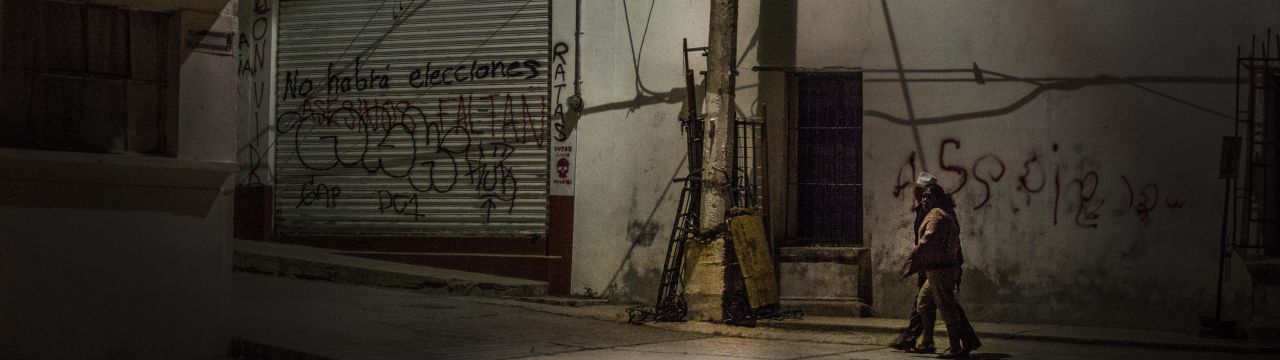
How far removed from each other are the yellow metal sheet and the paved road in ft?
1.54

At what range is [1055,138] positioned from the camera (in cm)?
1256

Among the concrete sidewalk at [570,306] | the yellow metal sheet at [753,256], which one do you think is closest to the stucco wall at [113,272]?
the concrete sidewalk at [570,306]

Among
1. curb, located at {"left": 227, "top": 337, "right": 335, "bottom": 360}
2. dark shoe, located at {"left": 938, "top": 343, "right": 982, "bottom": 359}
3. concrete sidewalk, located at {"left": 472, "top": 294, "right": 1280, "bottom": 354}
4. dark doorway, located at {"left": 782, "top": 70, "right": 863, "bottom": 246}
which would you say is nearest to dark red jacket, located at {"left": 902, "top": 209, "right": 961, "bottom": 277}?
dark shoe, located at {"left": 938, "top": 343, "right": 982, "bottom": 359}

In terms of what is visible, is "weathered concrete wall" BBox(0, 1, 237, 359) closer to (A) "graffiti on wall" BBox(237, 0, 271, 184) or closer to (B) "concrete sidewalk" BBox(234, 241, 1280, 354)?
(B) "concrete sidewalk" BBox(234, 241, 1280, 354)

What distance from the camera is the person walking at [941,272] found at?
1006cm

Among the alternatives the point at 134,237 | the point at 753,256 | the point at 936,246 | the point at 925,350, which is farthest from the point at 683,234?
the point at 134,237

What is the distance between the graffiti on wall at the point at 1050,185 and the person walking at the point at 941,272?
8.75 ft

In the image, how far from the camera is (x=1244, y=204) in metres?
11.9

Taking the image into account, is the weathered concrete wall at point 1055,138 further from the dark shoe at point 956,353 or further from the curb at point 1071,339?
the dark shoe at point 956,353

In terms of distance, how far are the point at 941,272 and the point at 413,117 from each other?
7.20 metres

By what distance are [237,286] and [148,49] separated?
4138 mm

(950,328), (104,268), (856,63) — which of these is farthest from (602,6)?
(104,268)

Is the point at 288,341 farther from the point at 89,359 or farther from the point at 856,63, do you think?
the point at 856,63

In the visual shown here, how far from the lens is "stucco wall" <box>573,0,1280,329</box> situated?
12062 millimetres
